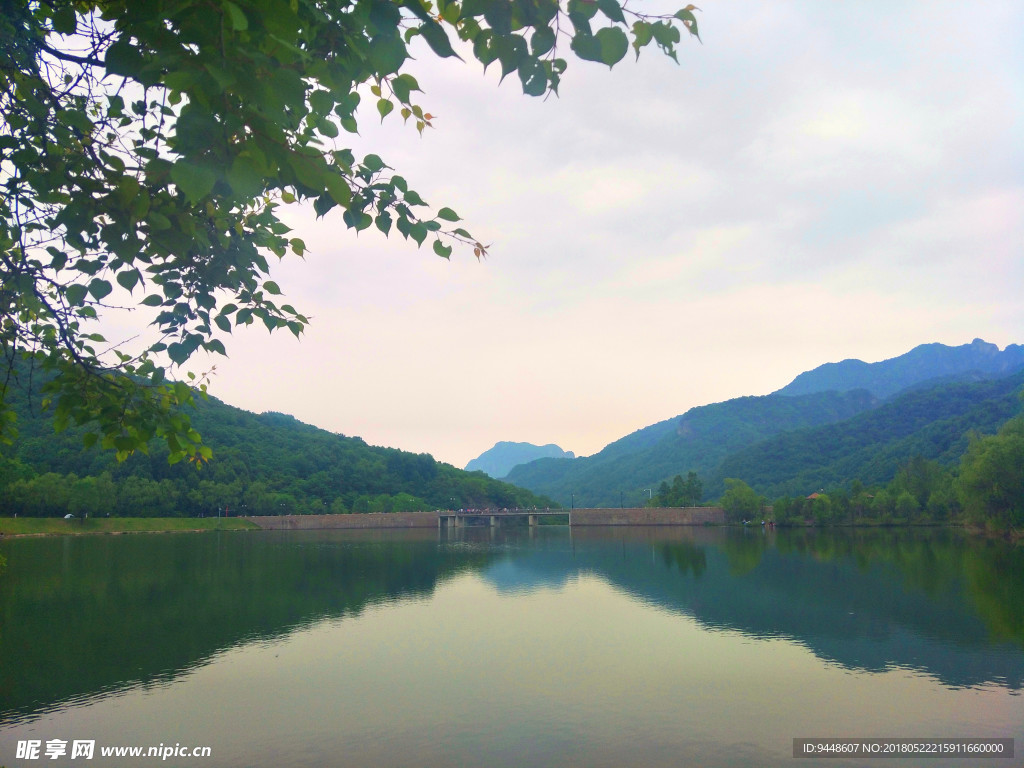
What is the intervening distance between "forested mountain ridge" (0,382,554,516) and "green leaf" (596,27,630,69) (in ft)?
176

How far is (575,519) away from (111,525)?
7378 centimetres

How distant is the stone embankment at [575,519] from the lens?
106 metres

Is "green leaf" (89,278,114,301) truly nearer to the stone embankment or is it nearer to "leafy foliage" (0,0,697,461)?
"leafy foliage" (0,0,697,461)

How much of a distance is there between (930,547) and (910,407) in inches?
4961

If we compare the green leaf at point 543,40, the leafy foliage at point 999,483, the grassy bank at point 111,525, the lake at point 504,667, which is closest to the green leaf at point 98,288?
the green leaf at point 543,40

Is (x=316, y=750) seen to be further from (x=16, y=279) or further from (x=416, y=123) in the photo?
(x=416, y=123)

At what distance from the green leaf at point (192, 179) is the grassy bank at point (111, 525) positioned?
81.0 metres

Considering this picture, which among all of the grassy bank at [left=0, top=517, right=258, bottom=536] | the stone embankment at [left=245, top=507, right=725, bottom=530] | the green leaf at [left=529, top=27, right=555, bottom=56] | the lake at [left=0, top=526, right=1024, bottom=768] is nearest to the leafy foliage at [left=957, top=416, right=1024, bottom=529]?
the lake at [left=0, top=526, right=1024, bottom=768]

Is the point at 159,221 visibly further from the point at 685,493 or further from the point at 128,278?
the point at 685,493

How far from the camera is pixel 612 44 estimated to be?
3.05 meters

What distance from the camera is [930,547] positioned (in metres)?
52.6

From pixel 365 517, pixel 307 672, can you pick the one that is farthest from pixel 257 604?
pixel 365 517

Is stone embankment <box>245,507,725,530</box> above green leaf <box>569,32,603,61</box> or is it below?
below

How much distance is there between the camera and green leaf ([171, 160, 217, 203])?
244 centimetres
